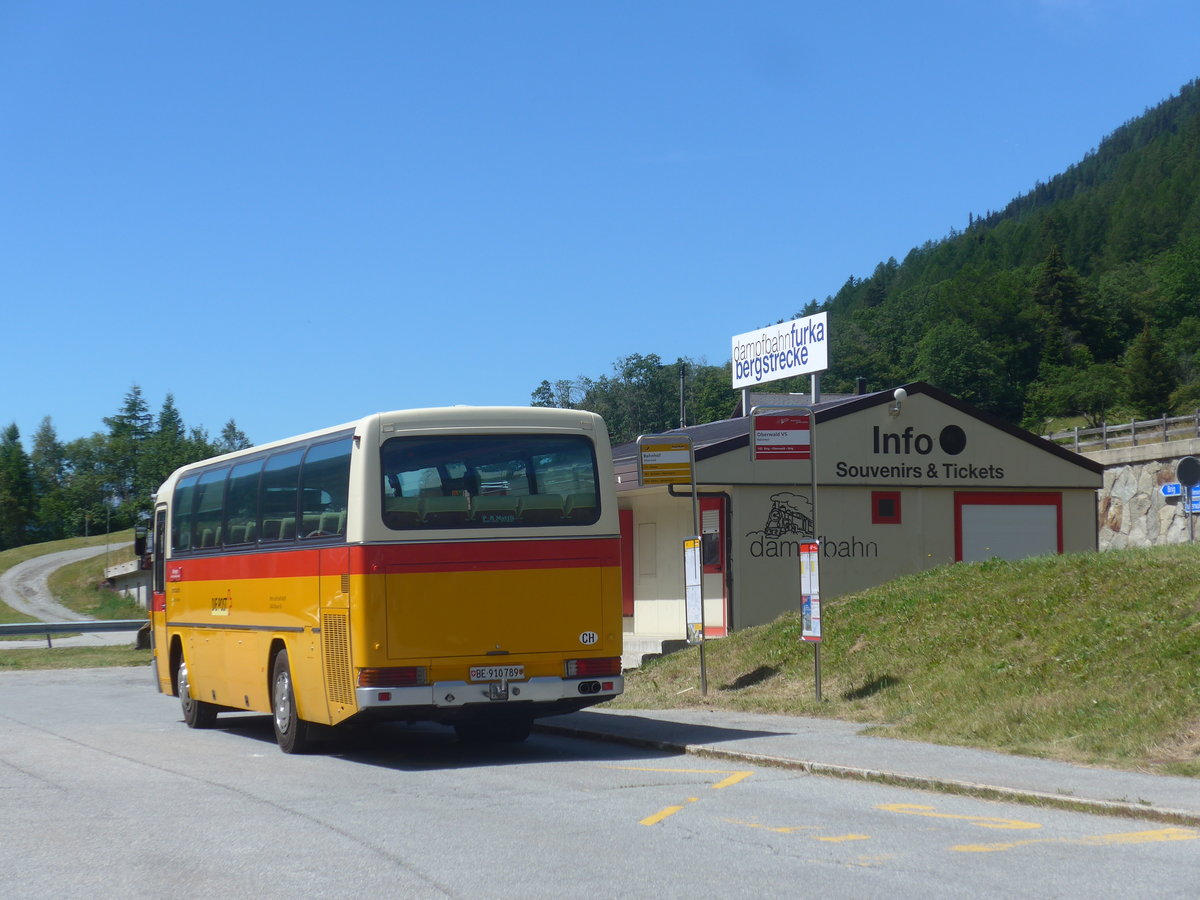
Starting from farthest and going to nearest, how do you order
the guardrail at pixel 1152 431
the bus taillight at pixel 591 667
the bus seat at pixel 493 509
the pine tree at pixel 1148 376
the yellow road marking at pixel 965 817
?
1. the pine tree at pixel 1148 376
2. the guardrail at pixel 1152 431
3. the bus taillight at pixel 591 667
4. the bus seat at pixel 493 509
5. the yellow road marking at pixel 965 817

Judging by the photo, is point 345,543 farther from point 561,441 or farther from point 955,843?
point 955,843

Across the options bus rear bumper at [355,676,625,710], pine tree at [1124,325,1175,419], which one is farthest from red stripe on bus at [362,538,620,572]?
pine tree at [1124,325,1175,419]

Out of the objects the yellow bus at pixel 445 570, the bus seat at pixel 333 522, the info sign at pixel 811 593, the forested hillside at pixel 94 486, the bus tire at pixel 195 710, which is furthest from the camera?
the forested hillside at pixel 94 486

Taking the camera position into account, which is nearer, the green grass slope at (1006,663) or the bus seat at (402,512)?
the green grass slope at (1006,663)

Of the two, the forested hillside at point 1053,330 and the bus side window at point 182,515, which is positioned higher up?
the forested hillside at point 1053,330

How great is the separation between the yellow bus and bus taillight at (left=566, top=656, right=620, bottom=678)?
14mm

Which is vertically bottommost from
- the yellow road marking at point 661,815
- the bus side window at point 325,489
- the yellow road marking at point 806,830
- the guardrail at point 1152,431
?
the yellow road marking at point 661,815

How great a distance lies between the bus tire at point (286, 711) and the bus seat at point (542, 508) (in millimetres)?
3094

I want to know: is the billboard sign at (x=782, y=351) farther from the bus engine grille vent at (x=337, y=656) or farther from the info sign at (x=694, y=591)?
the bus engine grille vent at (x=337, y=656)

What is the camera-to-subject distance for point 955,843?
26.7 ft

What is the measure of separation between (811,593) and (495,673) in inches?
165

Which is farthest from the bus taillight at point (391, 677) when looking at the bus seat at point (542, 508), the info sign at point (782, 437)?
the info sign at point (782, 437)

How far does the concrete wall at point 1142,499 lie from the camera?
1542 inches

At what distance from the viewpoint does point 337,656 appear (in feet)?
41.7
